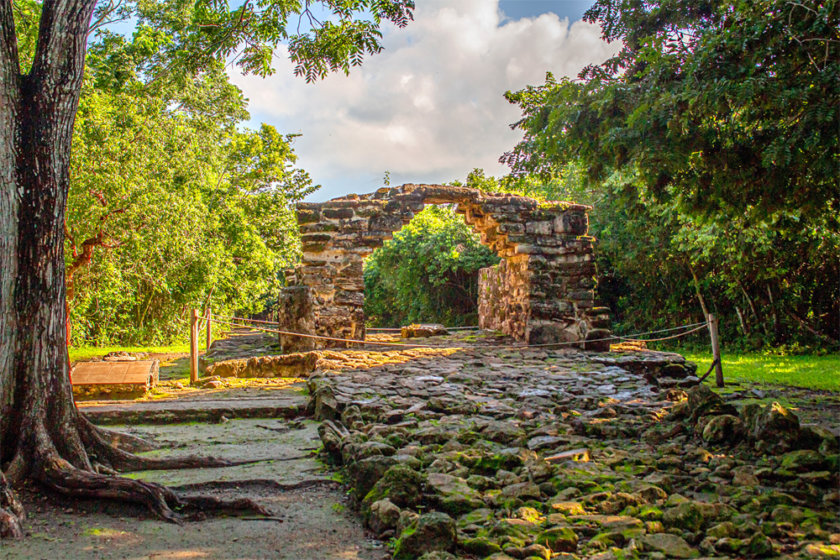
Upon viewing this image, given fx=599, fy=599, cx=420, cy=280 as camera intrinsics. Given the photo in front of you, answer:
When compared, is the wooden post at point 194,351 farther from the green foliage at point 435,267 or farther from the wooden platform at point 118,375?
the green foliage at point 435,267

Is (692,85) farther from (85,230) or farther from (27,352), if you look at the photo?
(85,230)

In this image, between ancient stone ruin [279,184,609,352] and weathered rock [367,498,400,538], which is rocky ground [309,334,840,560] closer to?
weathered rock [367,498,400,538]

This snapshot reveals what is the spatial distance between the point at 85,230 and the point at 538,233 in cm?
728

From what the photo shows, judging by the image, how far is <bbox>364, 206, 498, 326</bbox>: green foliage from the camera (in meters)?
17.1

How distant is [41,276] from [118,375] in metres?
3.61

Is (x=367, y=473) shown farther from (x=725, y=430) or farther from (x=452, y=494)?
(x=725, y=430)

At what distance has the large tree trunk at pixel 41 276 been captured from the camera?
139 inches

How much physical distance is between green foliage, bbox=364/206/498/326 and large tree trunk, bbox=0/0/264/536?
520 inches

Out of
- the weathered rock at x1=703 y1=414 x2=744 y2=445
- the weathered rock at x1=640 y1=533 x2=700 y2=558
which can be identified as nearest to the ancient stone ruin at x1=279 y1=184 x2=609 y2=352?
the weathered rock at x1=703 y1=414 x2=744 y2=445

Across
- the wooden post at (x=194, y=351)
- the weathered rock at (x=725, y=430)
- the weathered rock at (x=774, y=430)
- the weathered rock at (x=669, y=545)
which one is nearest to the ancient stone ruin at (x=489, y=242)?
the wooden post at (x=194, y=351)

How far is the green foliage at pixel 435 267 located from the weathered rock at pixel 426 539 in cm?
1404

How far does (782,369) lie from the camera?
10547 millimetres

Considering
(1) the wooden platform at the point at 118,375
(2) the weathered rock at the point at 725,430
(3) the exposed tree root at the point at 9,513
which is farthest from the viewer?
(1) the wooden platform at the point at 118,375

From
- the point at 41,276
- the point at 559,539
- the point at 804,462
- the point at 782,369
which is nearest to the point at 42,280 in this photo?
the point at 41,276
